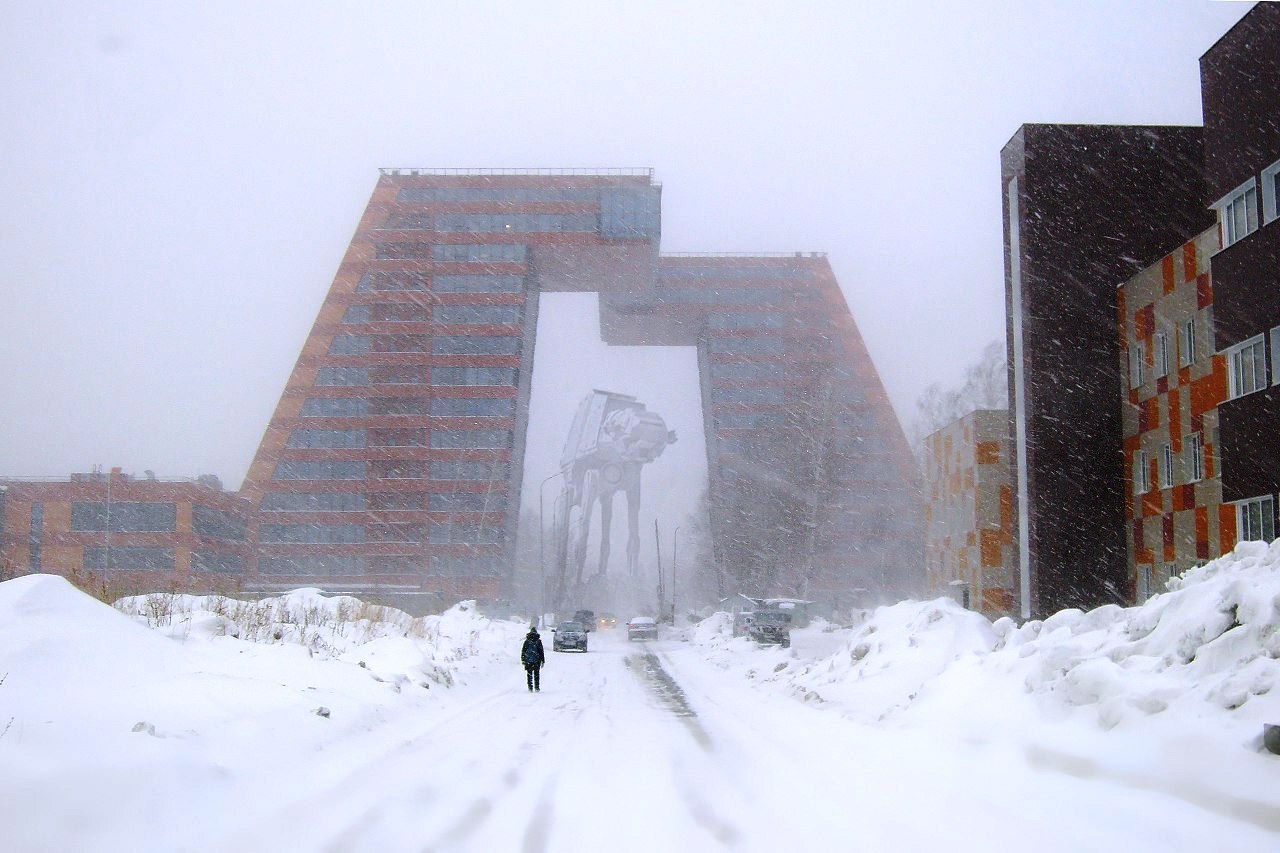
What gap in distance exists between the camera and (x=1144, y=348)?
3186cm

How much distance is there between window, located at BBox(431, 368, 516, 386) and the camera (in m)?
99.7

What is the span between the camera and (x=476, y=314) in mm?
100750

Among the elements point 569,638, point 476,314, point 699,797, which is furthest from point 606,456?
point 699,797

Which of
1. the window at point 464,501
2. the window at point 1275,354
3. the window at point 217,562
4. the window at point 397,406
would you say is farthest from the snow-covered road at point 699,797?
the window at point 397,406

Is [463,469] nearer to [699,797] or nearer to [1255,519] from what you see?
[1255,519]

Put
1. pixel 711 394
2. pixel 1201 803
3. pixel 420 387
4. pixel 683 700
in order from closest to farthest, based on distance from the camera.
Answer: pixel 1201 803 → pixel 683 700 → pixel 420 387 → pixel 711 394

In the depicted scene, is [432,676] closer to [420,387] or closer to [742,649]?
[742,649]

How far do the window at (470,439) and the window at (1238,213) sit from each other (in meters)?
77.6

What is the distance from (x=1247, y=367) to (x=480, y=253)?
8411 cm

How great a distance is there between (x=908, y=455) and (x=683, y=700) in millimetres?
87680

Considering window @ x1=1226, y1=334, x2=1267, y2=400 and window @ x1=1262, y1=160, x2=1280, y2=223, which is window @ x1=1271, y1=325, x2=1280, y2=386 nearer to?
window @ x1=1226, y1=334, x2=1267, y2=400

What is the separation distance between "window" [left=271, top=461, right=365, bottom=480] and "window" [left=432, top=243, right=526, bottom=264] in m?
20.9

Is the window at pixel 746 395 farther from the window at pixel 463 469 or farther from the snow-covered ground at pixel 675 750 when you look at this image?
the snow-covered ground at pixel 675 750

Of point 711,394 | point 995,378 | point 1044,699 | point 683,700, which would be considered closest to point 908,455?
point 711,394
